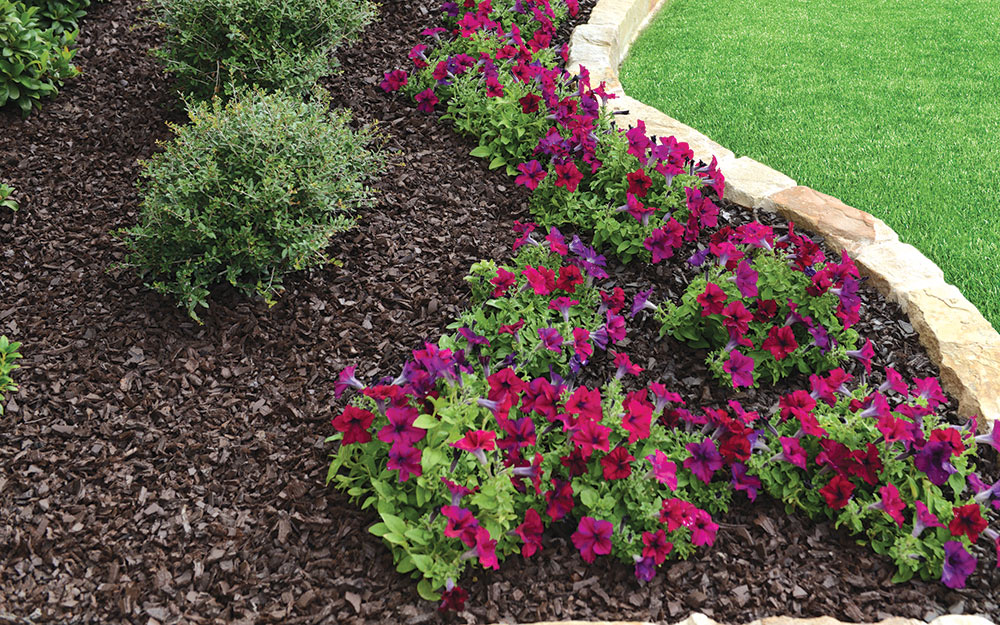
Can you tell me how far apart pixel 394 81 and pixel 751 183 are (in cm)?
208

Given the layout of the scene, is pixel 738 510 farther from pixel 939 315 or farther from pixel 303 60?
pixel 303 60

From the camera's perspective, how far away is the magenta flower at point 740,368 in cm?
293

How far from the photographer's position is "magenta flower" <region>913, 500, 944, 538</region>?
8.20 ft

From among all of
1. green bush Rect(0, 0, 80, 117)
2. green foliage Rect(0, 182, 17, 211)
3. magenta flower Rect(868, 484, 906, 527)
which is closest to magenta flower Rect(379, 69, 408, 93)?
green bush Rect(0, 0, 80, 117)

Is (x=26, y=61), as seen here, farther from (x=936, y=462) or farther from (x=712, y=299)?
(x=936, y=462)

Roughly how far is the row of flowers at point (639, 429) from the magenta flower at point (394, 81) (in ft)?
4.74

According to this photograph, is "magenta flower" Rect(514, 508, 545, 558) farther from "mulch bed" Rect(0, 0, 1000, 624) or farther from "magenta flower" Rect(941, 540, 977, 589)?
"magenta flower" Rect(941, 540, 977, 589)

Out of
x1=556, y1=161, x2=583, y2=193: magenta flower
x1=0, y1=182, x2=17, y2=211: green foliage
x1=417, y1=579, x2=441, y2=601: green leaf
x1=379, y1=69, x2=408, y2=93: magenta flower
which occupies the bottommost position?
x1=417, y1=579, x2=441, y2=601: green leaf

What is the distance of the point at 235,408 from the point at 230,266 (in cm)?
A: 63

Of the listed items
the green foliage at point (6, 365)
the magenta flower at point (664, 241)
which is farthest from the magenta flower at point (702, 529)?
the green foliage at point (6, 365)

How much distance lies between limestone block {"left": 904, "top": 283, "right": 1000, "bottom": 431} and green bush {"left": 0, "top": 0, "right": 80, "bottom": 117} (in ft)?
14.7

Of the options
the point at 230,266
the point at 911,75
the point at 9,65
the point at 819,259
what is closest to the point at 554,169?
the point at 819,259

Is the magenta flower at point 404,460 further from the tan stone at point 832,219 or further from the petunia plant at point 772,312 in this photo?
the tan stone at point 832,219

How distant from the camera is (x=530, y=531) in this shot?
2424 millimetres
